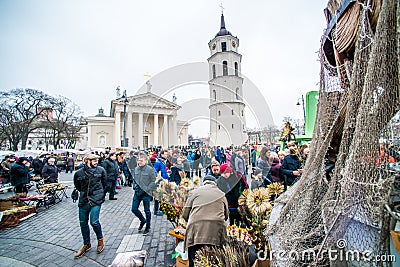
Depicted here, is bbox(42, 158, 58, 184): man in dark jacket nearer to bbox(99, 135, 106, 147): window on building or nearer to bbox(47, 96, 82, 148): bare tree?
bbox(47, 96, 82, 148): bare tree

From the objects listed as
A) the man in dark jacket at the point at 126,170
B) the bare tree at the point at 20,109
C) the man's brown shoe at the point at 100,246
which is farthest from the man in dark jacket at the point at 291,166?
the bare tree at the point at 20,109

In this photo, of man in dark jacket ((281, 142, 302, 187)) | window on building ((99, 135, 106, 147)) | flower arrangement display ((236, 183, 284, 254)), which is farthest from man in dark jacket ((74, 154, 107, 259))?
window on building ((99, 135, 106, 147))

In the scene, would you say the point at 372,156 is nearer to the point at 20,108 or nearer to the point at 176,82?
the point at 176,82

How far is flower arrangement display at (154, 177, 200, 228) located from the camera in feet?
11.3

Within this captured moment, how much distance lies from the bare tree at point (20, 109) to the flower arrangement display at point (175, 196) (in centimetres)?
3348

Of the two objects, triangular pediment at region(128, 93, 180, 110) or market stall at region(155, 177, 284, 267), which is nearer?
market stall at region(155, 177, 284, 267)

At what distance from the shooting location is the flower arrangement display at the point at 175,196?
345cm

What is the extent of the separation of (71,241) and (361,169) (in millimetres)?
5602

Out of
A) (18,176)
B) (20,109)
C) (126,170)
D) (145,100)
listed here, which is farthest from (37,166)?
(20,109)

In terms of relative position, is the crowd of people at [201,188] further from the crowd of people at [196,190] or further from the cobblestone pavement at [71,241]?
the cobblestone pavement at [71,241]

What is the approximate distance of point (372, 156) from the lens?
1110 millimetres

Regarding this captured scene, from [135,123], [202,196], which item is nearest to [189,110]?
[202,196]

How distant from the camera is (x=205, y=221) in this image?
2586mm

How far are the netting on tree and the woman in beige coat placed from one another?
112 centimetres
